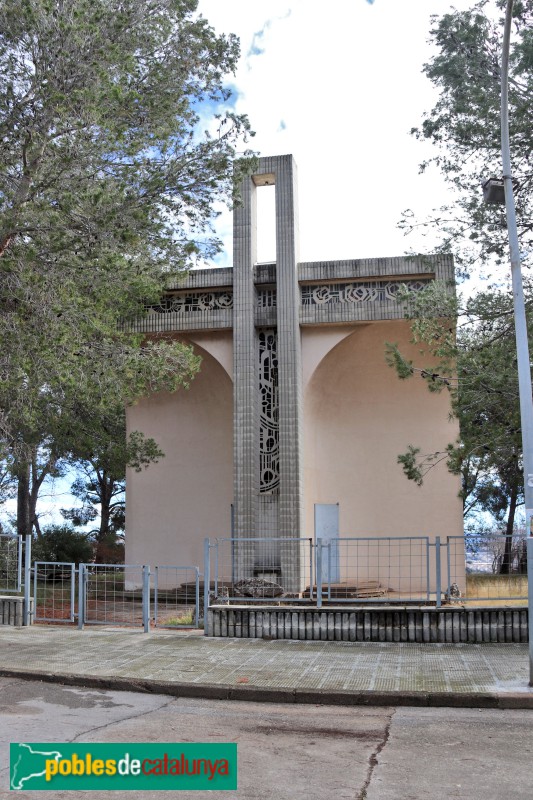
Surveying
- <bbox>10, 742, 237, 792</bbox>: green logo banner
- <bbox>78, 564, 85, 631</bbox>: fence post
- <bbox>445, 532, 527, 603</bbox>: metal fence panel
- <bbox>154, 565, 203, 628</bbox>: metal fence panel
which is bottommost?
<bbox>154, 565, 203, 628</bbox>: metal fence panel

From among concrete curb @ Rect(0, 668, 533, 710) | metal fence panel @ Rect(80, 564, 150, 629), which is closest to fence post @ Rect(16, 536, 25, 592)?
metal fence panel @ Rect(80, 564, 150, 629)

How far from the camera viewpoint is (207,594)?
1119 cm

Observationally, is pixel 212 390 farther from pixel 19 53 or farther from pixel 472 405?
pixel 19 53

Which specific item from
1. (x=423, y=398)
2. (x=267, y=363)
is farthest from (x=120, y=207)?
(x=423, y=398)

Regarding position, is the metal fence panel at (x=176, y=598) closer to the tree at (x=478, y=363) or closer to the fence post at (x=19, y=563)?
the fence post at (x=19, y=563)

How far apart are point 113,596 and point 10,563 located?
420 cm

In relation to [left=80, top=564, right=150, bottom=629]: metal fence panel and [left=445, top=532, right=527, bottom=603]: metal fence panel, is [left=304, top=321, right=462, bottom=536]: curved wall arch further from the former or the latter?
[left=445, top=532, right=527, bottom=603]: metal fence panel

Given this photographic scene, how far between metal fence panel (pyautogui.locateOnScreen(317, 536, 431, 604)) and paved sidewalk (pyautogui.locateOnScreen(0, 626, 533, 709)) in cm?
455

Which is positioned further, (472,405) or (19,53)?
(472,405)

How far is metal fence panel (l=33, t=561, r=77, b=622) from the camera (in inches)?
514

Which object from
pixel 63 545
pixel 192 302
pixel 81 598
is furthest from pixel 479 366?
pixel 63 545

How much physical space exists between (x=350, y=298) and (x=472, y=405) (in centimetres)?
643

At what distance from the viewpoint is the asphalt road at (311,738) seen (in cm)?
498

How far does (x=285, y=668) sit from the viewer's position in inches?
352
